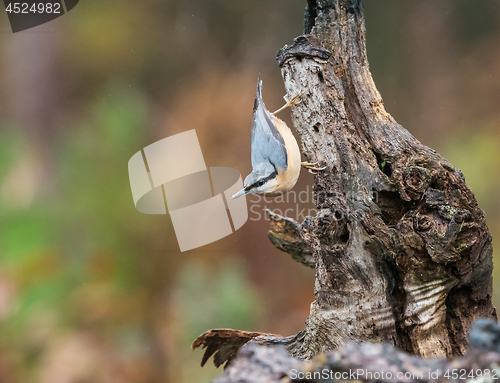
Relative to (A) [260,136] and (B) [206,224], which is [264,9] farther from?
(B) [206,224]

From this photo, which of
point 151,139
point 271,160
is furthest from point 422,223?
point 151,139

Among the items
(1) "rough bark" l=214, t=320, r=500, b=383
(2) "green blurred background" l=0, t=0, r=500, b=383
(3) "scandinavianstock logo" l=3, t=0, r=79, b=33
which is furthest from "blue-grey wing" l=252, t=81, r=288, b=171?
(3) "scandinavianstock logo" l=3, t=0, r=79, b=33

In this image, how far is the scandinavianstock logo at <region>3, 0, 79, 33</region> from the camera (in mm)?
2375

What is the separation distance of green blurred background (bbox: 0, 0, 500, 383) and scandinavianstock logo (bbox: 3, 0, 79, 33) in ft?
0.19

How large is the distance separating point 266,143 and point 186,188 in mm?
782

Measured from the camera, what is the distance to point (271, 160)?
1.98m

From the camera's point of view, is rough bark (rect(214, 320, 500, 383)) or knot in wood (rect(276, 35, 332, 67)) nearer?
rough bark (rect(214, 320, 500, 383))

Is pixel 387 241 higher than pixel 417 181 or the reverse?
the reverse

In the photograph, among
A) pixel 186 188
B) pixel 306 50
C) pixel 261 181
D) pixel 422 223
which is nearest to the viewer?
pixel 422 223

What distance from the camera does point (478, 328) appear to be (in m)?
0.77

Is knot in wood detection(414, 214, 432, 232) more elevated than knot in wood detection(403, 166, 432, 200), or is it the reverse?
knot in wood detection(403, 166, 432, 200)

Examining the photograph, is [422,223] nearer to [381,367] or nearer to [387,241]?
[387,241]

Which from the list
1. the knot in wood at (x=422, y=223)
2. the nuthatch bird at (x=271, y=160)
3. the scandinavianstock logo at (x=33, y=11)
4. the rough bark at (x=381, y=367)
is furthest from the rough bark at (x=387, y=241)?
the scandinavianstock logo at (x=33, y=11)

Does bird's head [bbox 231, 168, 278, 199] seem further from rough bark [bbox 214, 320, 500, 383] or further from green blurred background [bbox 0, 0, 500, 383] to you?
rough bark [bbox 214, 320, 500, 383]
